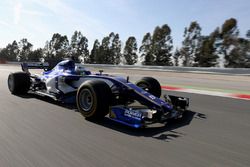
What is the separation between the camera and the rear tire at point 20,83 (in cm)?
842

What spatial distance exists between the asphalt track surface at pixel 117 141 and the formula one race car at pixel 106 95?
0.66 feet

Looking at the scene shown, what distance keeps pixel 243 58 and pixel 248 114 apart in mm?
34314

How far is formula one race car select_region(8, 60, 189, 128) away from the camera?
5000mm

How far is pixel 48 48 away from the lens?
74.6 meters

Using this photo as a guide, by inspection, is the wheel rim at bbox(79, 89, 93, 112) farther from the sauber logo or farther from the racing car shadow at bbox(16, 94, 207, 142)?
the sauber logo

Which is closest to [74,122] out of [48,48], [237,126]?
[237,126]

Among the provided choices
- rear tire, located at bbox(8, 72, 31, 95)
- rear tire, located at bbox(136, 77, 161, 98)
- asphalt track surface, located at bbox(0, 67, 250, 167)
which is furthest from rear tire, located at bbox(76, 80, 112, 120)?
rear tire, located at bbox(8, 72, 31, 95)

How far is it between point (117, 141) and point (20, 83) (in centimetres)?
522

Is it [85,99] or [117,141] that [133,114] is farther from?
[85,99]

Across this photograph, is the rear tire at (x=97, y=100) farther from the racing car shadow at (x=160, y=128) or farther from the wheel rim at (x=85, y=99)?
the racing car shadow at (x=160, y=128)

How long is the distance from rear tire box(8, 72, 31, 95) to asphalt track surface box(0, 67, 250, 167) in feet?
7.19

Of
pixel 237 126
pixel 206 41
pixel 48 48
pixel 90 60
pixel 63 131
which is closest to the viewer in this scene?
pixel 63 131

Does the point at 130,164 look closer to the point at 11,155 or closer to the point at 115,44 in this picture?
the point at 11,155

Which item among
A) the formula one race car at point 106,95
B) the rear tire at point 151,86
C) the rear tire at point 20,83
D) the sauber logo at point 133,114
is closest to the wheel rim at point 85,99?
the formula one race car at point 106,95
